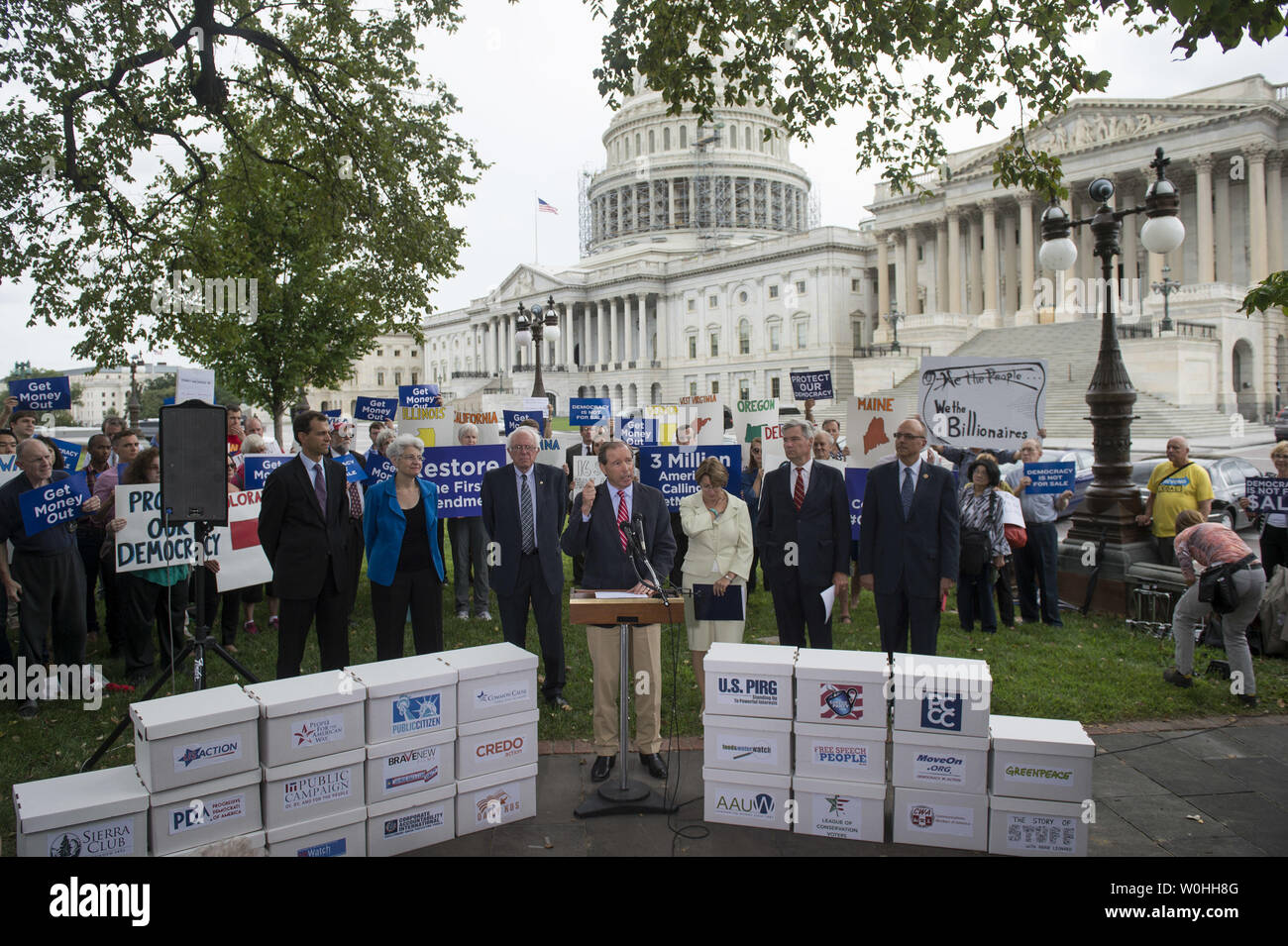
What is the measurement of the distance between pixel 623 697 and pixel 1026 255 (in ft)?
184

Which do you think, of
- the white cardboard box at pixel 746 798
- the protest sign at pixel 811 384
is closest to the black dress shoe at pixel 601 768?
the white cardboard box at pixel 746 798

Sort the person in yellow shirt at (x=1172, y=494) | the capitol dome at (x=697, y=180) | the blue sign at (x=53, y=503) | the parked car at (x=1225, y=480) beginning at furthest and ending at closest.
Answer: the capitol dome at (x=697, y=180) → the parked car at (x=1225, y=480) → the person in yellow shirt at (x=1172, y=494) → the blue sign at (x=53, y=503)

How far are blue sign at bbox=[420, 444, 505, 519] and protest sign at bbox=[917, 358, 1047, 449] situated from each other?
4.81 metres

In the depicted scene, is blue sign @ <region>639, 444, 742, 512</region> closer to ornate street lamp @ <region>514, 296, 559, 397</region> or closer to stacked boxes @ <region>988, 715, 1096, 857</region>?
stacked boxes @ <region>988, 715, 1096, 857</region>

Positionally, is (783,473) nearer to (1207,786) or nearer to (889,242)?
(1207,786)

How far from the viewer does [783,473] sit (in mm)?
7281

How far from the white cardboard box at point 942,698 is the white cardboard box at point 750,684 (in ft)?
1.96

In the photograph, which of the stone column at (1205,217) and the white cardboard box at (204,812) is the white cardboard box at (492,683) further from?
the stone column at (1205,217)

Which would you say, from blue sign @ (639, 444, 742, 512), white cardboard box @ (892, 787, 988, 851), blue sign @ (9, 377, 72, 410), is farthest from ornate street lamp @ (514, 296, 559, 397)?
white cardboard box @ (892, 787, 988, 851)

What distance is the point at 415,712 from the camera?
4977 millimetres

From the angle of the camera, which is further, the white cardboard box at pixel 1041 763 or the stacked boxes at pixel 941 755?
the stacked boxes at pixel 941 755

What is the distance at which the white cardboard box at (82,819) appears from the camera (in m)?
3.96

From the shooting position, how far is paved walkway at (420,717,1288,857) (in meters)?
4.91
